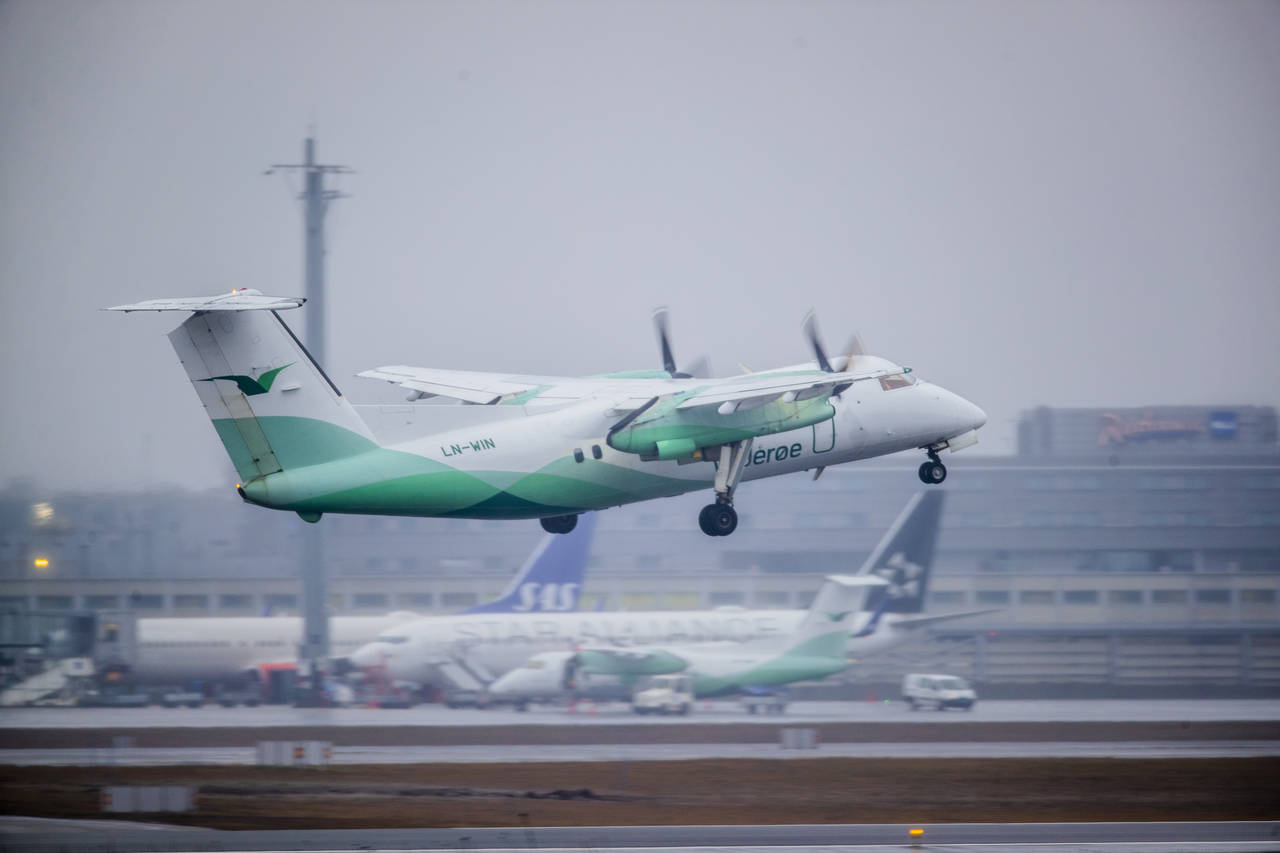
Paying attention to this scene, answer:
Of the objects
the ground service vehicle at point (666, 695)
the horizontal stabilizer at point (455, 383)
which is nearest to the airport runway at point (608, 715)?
the ground service vehicle at point (666, 695)

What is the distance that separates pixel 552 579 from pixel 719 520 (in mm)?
26846

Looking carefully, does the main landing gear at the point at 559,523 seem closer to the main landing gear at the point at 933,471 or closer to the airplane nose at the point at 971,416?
the main landing gear at the point at 933,471

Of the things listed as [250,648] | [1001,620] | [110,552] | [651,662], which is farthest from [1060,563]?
[110,552]

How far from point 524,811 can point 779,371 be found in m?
13.9

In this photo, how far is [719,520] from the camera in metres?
21.8

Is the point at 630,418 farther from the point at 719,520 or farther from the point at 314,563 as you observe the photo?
the point at 314,563

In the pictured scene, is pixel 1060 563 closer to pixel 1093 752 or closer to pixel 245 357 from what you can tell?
pixel 1093 752

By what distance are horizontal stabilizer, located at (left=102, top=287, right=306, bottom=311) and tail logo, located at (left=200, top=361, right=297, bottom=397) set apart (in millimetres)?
1121

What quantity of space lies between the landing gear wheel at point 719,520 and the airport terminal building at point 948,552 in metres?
28.0

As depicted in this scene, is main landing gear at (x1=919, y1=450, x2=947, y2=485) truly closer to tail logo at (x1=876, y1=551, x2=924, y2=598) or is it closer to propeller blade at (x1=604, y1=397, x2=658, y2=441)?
propeller blade at (x1=604, y1=397, x2=658, y2=441)

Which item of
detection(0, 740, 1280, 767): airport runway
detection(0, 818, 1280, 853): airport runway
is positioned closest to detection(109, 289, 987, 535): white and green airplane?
detection(0, 818, 1280, 853): airport runway

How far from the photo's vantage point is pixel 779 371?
73.0 ft

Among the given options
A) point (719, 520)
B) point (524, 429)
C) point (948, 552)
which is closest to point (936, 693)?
point (948, 552)

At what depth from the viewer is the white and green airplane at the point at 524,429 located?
744 inches
